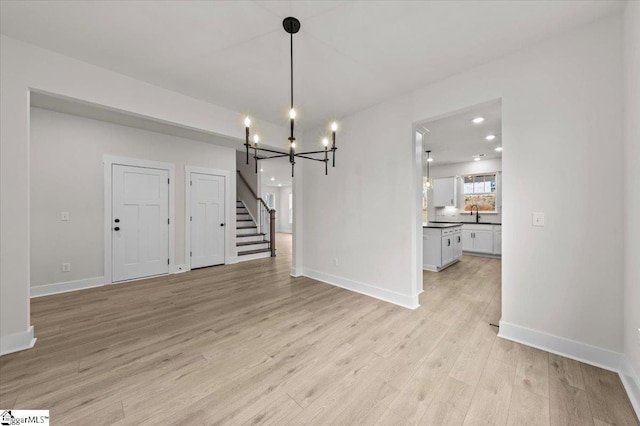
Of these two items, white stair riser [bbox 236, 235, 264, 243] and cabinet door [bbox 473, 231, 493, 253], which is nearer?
cabinet door [bbox 473, 231, 493, 253]

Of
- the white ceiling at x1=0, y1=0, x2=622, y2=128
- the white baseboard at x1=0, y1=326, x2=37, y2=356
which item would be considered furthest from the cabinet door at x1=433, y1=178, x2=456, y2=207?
the white baseboard at x1=0, y1=326, x2=37, y2=356

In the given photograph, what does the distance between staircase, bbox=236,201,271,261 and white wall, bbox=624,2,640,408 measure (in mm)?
6269

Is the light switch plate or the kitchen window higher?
the kitchen window

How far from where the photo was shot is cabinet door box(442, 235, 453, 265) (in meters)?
5.27

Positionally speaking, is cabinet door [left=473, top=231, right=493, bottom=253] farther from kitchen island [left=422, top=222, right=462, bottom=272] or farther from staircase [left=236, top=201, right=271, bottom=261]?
staircase [left=236, top=201, right=271, bottom=261]

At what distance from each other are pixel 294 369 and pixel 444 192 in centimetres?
745

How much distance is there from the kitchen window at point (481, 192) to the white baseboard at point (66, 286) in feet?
30.2

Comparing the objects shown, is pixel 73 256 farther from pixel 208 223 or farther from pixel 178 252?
pixel 208 223

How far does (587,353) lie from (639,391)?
1.71ft

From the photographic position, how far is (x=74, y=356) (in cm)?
218

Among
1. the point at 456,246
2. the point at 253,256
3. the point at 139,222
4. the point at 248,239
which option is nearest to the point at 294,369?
the point at 139,222

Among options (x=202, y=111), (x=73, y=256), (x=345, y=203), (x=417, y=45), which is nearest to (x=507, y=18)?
(x=417, y=45)

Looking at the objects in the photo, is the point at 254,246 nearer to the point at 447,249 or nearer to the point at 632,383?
the point at 447,249

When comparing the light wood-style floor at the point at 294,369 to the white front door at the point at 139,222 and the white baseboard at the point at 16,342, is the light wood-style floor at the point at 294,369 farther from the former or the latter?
the white front door at the point at 139,222
